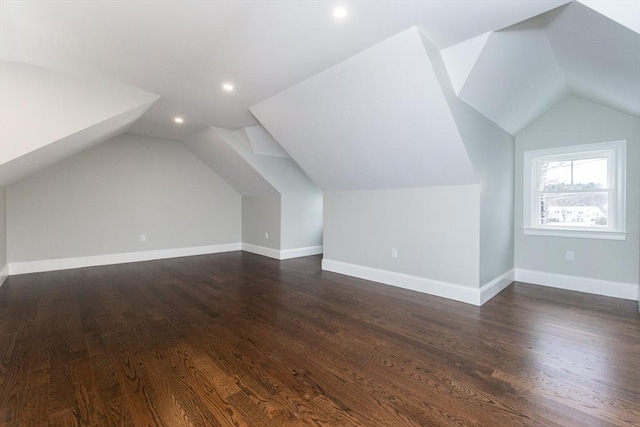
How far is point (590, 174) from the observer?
3.59m

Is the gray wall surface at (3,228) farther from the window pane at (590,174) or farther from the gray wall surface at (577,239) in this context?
the window pane at (590,174)

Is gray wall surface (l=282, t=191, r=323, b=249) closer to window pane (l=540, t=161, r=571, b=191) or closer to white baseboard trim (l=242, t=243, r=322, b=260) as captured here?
white baseboard trim (l=242, t=243, r=322, b=260)

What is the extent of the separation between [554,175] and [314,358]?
12.9 feet

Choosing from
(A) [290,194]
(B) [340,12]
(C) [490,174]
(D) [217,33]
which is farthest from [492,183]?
(A) [290,194]

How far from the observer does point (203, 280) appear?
4133 millimetres

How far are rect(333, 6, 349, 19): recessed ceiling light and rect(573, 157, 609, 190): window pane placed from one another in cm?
357

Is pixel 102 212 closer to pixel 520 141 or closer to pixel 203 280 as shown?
pixel 203 280

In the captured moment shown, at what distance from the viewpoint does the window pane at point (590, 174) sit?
351 centimetres

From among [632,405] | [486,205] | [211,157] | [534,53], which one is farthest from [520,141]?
[211,157]

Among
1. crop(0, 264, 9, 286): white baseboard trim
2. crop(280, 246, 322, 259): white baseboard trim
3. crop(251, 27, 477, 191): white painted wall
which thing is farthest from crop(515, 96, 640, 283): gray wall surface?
crop(0, 264, 9, 286): white baseboard trim

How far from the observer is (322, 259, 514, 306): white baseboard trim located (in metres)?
3.19

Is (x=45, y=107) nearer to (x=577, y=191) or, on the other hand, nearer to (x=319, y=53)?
(x=319, y=53)

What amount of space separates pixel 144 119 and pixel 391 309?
4.32m

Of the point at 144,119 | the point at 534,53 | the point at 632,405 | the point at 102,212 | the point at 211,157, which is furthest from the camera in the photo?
the point at 211,157
